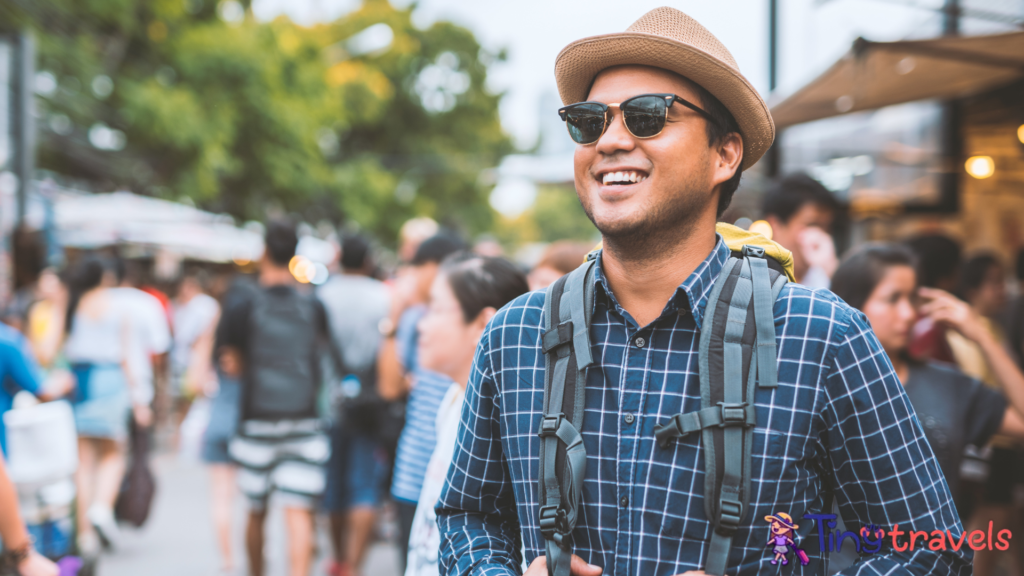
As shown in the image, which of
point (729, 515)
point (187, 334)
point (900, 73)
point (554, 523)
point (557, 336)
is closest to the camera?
point (729, 515)

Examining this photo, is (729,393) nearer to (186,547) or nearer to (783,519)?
(783,519)

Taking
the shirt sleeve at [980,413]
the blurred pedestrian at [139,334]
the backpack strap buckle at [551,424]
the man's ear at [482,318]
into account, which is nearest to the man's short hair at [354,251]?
the blurred pedestrian at [139,334]

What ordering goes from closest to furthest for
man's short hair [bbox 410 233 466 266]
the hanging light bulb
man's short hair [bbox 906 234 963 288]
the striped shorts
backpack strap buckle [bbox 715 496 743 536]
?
backpack strap buckle [bbox 715 496 743 536]
man's short hair [bbox 906 234 963 288]
man's short hair [bbox 410 233 466 266]
the striped shorts
the hanging light bulb

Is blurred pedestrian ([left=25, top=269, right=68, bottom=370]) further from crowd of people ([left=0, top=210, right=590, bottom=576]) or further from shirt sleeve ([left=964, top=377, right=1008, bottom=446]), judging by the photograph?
A: shirt sleeve ([left=964, top=377, right=1008, bottom=446])

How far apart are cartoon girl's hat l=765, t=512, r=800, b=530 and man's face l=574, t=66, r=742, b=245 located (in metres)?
0.56

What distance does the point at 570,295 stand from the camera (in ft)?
5.42

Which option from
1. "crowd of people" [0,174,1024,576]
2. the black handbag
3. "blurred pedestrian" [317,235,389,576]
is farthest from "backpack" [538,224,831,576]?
the black handbag

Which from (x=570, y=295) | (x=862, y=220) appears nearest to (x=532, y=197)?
(x=862, y=220)

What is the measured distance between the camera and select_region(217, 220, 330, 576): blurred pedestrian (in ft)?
15.5

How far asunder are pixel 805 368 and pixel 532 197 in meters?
82.7

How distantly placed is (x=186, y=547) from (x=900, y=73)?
5917 mm

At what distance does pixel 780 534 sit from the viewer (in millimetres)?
1418

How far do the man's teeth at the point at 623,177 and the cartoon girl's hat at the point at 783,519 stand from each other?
26.2 inches

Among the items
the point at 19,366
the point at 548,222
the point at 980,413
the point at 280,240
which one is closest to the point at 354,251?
the point at 280,240
